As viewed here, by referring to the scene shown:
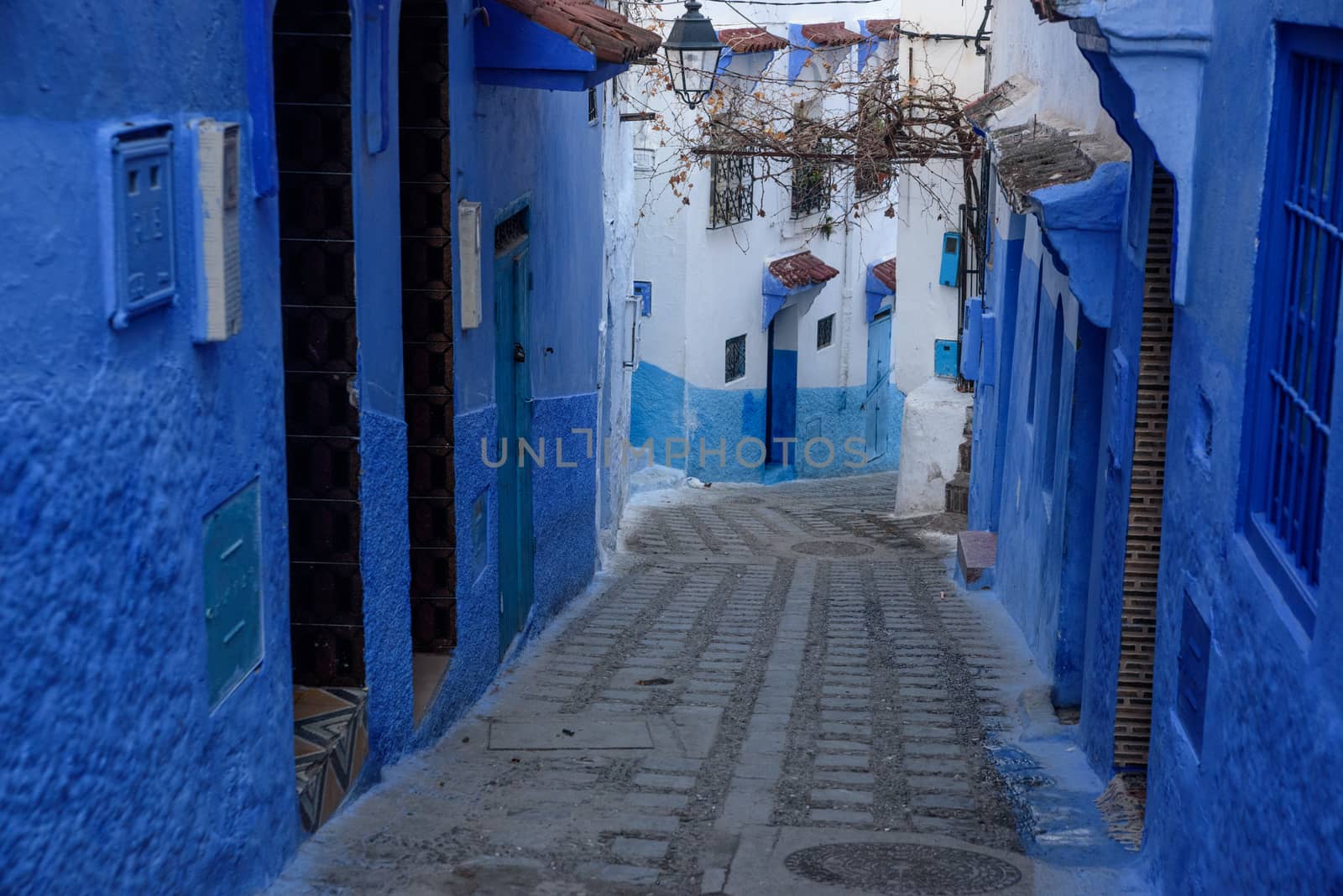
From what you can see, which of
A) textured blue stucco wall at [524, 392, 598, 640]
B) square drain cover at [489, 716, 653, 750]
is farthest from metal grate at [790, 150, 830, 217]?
square drain cover at [489, 716, 653, 750]

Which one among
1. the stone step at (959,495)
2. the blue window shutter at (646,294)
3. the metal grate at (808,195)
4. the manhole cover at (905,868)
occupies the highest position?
the metal grate at (808,195)

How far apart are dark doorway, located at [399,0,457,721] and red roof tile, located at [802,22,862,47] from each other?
16.3 m

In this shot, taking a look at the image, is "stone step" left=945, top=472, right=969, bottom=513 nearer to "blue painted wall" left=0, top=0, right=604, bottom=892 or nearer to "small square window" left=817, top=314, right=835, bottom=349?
"small square window" left=817, top=314, right=835, bottom=349

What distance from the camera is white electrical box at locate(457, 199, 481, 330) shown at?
7.41m

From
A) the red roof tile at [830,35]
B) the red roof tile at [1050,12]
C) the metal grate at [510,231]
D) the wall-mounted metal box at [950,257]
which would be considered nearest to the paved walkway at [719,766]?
the metal grate at [510,231]

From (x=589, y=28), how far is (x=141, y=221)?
14.8 ft

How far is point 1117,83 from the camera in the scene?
5.71 meters

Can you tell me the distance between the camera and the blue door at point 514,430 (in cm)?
879

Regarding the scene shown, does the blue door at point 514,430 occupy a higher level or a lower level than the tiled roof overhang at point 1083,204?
lower

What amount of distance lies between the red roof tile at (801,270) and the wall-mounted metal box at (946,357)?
512cm

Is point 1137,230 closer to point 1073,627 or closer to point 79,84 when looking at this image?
point 1073,627

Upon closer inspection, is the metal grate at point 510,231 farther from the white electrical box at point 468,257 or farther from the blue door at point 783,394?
the blue door at point 783,394

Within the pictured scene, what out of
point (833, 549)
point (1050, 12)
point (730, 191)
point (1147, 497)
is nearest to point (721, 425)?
point (730, 191)

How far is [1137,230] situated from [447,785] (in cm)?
356
